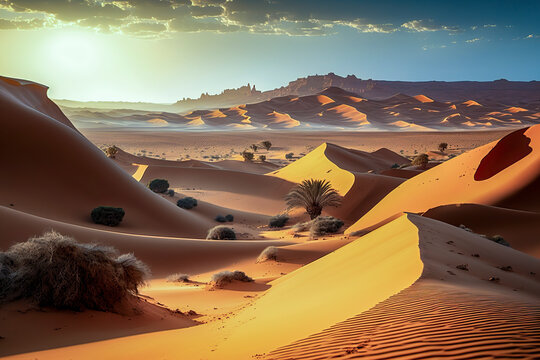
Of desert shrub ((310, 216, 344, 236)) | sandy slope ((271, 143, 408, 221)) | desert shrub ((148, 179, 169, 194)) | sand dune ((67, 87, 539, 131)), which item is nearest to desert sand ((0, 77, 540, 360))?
sandy slope ((271, 143, 408, 221))

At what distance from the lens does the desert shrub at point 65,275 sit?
6.93 m

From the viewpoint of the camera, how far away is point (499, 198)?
18.8 metres

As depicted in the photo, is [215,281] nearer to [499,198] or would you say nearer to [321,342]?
[321,342]

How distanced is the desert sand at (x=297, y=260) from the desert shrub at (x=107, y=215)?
0.44 meters

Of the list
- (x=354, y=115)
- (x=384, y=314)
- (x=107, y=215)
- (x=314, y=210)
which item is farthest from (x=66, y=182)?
(x=354, y=115)

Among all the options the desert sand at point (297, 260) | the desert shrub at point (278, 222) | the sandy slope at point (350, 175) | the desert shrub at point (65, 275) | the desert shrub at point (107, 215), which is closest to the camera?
the desert sand at point (297, 260)

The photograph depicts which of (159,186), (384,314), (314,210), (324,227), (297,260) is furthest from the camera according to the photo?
(159,186)

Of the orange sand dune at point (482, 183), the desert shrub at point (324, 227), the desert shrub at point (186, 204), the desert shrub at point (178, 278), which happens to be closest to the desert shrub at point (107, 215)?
the desert shrub at point (178, 278)

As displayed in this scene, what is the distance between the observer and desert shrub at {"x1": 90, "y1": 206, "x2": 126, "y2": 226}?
18.5 metres

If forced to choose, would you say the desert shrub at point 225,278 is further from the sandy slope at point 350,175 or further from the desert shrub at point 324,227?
the sandy slope at point 350,175

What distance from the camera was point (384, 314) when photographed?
4777 millimetres

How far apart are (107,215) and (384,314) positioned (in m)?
16.3

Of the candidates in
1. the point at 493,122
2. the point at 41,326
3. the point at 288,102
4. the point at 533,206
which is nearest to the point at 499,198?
the point at 533,206

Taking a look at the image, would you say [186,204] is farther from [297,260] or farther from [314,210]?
[297,260]
